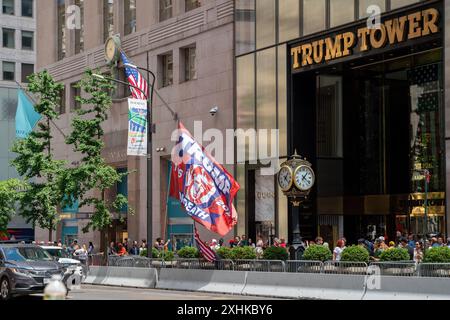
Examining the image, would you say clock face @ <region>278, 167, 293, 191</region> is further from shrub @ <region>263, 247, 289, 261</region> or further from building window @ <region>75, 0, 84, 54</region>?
building window @ <region>75, 0, 84, 54</region>

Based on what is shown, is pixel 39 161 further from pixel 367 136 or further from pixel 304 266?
pixel 304 266

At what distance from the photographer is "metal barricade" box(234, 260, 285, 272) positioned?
29552 mm

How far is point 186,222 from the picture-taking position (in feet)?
161

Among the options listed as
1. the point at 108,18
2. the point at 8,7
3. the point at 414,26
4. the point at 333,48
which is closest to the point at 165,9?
the point at 108,18

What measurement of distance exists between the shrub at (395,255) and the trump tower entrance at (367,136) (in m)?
12.7

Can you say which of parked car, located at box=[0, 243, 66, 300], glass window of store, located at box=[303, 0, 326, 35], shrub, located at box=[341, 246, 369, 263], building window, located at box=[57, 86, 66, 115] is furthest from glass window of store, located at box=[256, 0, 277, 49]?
building window, located at box=[57, 86, 66, 115]

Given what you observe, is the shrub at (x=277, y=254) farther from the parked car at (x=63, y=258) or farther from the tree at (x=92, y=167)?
the tree at (x=92, y=167)

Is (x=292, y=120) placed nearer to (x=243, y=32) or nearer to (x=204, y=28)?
(x=243, y=32)

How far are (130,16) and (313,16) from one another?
1817 centimetres

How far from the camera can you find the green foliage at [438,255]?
24.1 meters

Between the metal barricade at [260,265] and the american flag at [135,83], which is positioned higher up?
the american flag at [135,83]

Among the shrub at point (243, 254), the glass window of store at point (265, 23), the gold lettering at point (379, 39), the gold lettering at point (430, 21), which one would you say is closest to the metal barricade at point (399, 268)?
the shrub at point (243, 254)

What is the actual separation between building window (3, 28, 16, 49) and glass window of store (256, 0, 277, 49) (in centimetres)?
4657

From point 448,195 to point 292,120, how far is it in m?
10.4
